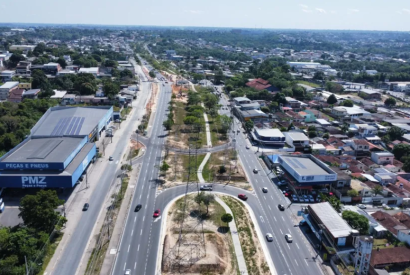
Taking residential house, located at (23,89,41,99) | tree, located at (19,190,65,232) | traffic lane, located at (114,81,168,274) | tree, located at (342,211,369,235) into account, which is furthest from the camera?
residential house, located at (23,89,41,99)

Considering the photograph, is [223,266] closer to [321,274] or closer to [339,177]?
[321,274]

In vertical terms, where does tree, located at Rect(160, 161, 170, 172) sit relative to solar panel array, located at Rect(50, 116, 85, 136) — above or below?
below

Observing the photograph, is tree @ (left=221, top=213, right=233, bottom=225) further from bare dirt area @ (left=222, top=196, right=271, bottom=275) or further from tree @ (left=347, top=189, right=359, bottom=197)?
tree @ (left=347, top=189, right=359, bottom=197)

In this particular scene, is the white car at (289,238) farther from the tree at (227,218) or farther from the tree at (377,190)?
the tree at (377,190)

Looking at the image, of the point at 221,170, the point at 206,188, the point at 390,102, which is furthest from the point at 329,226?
the point at 390,102

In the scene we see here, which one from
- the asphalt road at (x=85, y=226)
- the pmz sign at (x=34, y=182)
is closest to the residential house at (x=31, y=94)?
the asphalt road at (x=85, y=226)

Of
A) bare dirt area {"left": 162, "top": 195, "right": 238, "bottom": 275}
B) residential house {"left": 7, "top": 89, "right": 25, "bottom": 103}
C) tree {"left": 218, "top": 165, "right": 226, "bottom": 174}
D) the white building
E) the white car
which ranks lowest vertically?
bare dirt area {"left": 162, "top": 195, "right": 238, "bottom": 275}

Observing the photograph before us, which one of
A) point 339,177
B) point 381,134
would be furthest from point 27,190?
point 381,134

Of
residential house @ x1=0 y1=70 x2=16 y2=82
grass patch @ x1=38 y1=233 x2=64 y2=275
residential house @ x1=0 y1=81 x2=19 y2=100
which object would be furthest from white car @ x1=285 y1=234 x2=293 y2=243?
residential house @ x1=0 y1=70 x2=16 y2=82
